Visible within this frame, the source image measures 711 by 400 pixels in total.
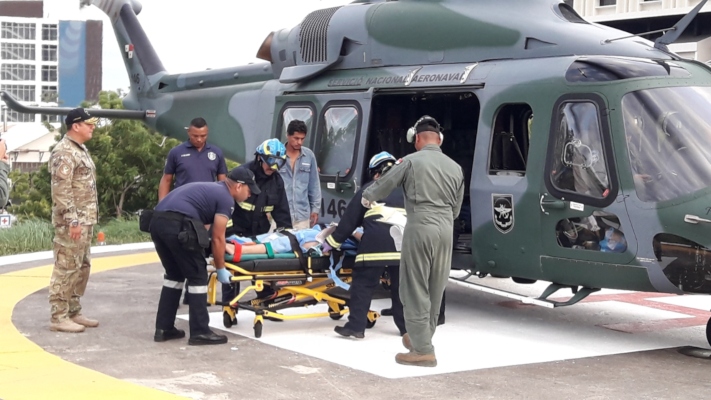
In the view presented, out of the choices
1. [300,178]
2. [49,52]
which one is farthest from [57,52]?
[300,178]

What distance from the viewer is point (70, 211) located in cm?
803

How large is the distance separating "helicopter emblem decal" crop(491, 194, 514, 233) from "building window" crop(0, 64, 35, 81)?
14188 cm

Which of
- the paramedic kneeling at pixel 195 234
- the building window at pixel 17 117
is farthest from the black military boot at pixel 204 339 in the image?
the building window at pixel 17 117

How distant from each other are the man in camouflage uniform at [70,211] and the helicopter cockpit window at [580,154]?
4.06 m

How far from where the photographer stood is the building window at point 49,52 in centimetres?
13888

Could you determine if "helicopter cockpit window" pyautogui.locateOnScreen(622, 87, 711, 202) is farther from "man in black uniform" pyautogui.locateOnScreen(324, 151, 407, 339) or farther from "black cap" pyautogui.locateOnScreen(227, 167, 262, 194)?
"black cap" pyautogui.locateOnScreen(227, 167, 262, 194)

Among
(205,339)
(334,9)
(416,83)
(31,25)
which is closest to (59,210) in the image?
(205,339)

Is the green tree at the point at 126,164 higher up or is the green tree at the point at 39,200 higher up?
the green tree at the point at 126,164

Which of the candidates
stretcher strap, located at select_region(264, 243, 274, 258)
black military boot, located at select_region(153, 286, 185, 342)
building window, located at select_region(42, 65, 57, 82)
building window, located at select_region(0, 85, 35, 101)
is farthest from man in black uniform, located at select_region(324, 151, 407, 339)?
building window, located at select_region(0, 85, 35, 101)

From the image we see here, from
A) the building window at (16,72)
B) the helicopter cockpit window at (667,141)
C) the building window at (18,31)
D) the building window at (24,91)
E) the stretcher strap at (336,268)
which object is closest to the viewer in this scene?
the helicopter cockpit window at (667,141)

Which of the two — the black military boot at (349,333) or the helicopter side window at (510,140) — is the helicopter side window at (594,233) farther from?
the black military boot at (349,333)

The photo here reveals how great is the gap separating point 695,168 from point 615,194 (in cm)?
66

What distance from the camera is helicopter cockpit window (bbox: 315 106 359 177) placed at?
1010 centimetres

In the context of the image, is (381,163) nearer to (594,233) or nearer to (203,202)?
(203,202)
